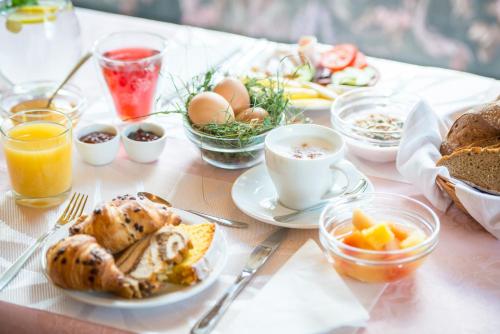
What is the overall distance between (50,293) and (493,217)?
2.64ft

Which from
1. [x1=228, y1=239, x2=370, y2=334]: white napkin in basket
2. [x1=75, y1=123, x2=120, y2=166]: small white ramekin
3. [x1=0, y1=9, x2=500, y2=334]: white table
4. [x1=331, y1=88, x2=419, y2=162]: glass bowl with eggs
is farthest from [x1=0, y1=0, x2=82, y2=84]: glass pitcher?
[x1=228, y1=239, x2=370, y2=334]: white napkin in basket

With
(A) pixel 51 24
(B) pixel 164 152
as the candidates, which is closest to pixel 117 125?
(B) pixel 164 152

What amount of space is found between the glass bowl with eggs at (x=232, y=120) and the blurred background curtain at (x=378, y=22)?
1.85 meters

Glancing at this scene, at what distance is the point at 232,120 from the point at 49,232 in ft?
1.48

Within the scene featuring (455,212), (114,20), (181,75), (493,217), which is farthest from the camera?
(114,20)

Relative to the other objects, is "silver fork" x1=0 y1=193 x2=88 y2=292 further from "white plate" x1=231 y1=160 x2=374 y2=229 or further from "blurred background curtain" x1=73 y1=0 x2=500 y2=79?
"blurred background curtain" x1=73 y1=0 x2=500 y2=79

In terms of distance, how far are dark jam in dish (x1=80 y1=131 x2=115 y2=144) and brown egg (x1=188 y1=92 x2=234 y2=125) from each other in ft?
0.71

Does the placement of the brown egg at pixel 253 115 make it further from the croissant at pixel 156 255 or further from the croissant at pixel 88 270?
the croissant at pixel 88 270

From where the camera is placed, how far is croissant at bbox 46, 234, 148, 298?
3.82 ft

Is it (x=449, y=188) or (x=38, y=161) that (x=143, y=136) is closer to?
(x=38, y=161)

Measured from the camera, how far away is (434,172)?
1463 mm

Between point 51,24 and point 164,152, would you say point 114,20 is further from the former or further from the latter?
point 164,152

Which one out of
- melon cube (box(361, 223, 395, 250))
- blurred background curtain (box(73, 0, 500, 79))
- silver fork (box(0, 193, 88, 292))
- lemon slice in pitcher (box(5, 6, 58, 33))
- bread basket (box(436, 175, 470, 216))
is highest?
lemon slice in pitcher (box(5, 6, 58, 33))

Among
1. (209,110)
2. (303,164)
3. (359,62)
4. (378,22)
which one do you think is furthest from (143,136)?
(378,22)
